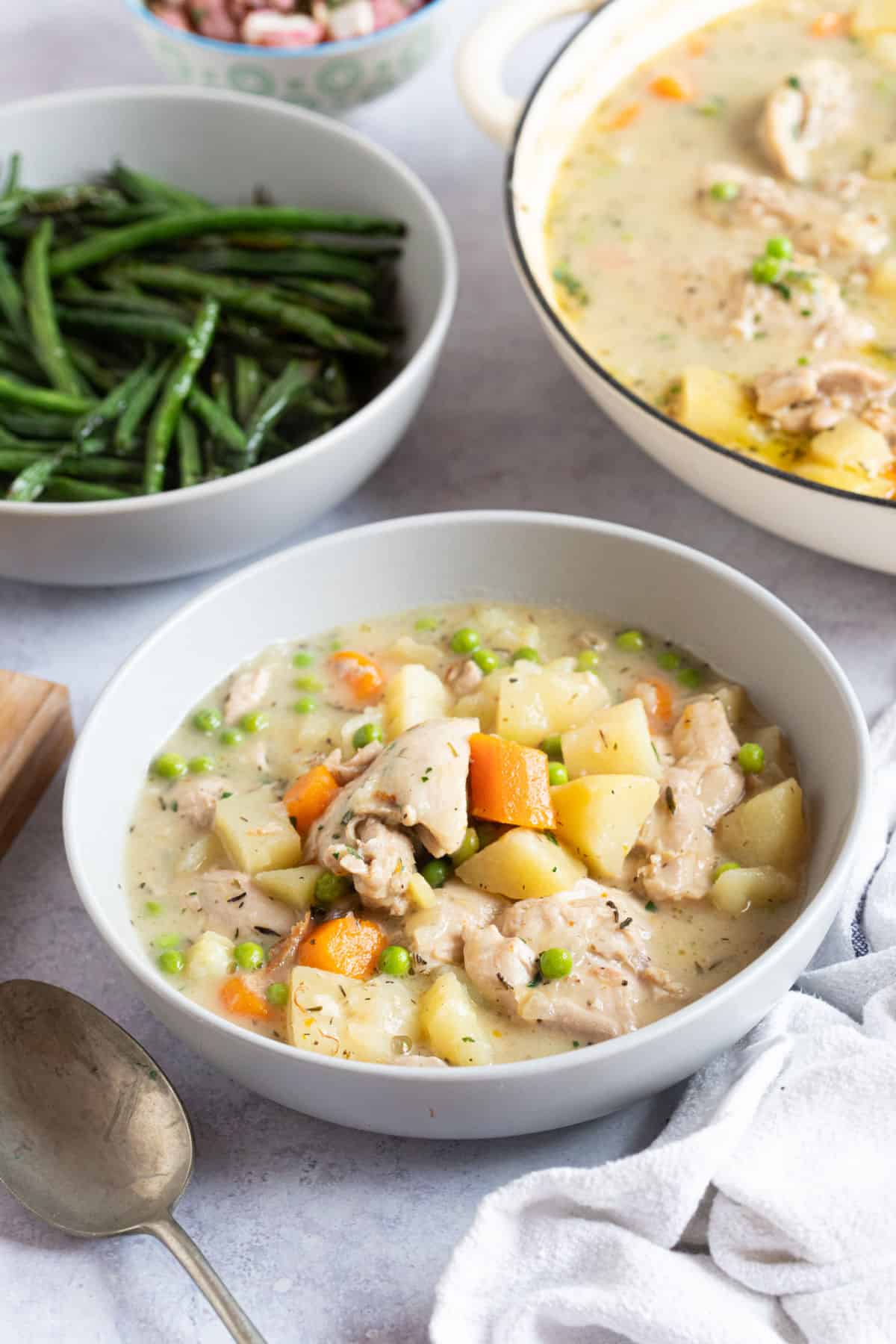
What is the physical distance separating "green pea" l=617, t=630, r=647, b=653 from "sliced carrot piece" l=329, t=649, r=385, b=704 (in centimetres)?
49

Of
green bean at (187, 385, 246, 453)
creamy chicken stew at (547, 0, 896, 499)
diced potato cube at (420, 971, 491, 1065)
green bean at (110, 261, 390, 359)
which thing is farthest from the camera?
green bean at (110, 261, 390, 359)

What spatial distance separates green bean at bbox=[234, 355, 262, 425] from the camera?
3443 mm

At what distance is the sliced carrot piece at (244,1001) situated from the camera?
2.31 meters

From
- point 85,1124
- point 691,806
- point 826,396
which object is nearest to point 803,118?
point 826,396

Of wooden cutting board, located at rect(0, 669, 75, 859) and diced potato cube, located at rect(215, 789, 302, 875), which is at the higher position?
diced potato cube, located at rect(215, 789, 302, 875)

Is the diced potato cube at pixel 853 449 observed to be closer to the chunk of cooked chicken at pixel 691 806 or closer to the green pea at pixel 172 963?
the chunk of cooked chicken at pixel 691 806

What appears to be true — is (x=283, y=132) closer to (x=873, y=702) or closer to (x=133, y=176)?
(x=133, y=176)

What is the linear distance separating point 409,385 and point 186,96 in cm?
136

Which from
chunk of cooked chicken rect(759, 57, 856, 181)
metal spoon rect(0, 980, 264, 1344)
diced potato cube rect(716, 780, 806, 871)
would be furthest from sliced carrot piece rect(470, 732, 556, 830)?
chunk of cooked chicken rect(759, 57, 856, 181)

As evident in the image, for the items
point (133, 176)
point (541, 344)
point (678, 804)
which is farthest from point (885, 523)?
point (133, 176)

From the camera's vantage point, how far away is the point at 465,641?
9.54ft

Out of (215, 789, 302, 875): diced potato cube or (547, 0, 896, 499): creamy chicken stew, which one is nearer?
(215, 789, 302, 875): diced potato cube

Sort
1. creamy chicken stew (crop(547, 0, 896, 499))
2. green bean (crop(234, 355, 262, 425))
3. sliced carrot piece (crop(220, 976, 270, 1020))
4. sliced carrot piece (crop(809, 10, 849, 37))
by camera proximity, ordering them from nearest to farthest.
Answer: sliced carrot piece (crop(220, 976, 270, 1020)), creamy chicken stew (crop(547, 0, 896, 499)), green bean (crop(234, 355, 262, 425)), sliced carrot piece (crop(809, 10, 849, 37))

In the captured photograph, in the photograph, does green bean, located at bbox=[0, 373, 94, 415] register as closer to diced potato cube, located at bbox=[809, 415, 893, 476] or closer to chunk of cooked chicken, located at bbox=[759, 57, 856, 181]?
diced potato cube, located at bbox=[809, 415, 893, 476]
